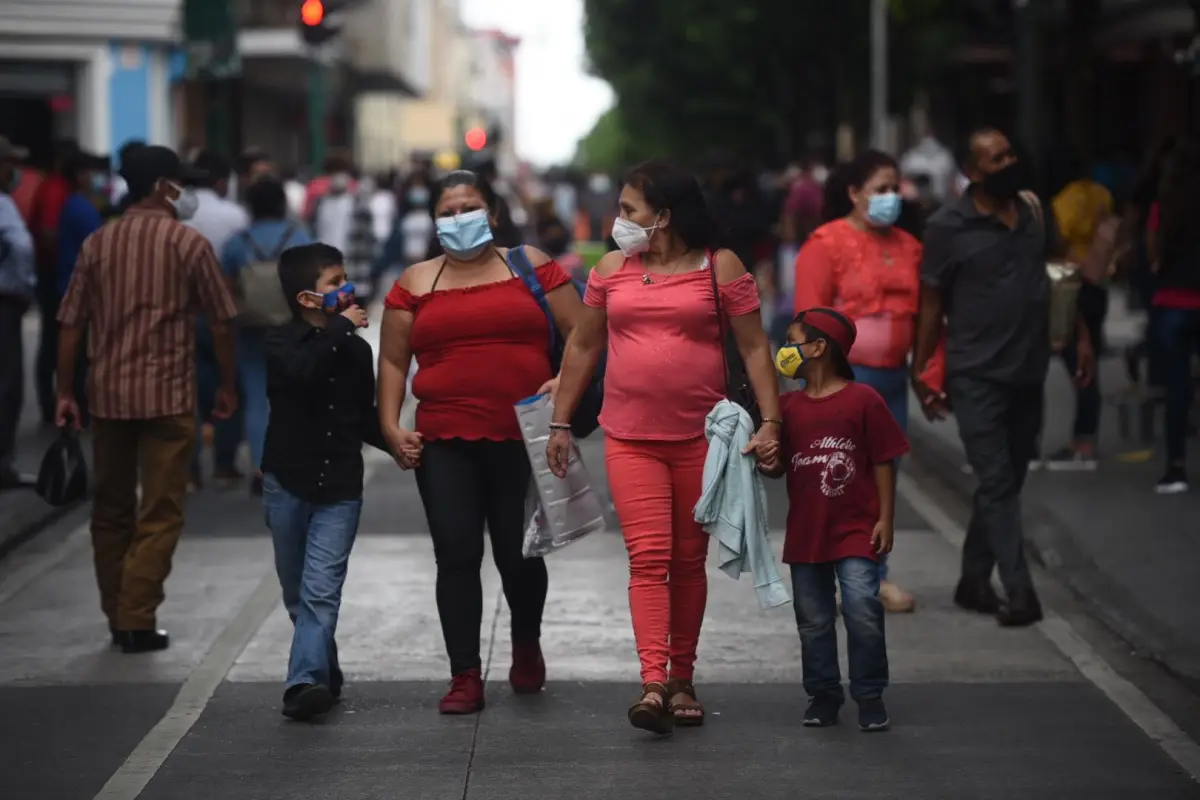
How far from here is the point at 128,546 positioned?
30.0ft

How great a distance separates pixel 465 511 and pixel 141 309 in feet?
5.93

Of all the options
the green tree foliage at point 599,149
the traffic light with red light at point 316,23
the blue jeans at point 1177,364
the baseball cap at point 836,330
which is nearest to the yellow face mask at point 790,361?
the baseball cap at point 836,330

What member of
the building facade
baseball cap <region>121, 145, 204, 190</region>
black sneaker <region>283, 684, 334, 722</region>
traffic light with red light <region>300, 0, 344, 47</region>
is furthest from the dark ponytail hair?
the building facade

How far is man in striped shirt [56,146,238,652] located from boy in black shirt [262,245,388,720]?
1140 mm

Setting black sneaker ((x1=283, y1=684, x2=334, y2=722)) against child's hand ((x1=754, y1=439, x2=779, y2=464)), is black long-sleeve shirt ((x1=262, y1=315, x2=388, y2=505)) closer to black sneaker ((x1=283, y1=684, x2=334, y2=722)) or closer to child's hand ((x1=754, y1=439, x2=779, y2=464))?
black sneaker ((x1=283, y1=684, x2=334, y2=722))

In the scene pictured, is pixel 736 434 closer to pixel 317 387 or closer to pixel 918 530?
pixel 317 387

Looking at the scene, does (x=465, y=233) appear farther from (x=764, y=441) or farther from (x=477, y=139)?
(x=477, y=139)

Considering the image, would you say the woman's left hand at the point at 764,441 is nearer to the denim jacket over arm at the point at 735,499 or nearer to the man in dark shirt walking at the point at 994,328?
the denim jacket over arm at the point at 735,499

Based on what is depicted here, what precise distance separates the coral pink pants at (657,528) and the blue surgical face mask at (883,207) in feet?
7.16

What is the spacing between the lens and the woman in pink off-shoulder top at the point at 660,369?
7.31 meters

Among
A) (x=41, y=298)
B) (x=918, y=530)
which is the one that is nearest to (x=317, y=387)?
(x=918, y=530)

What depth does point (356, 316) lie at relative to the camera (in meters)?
7.69

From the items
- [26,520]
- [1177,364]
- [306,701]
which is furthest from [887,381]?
[26,520]

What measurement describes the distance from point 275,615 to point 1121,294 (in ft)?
78.0
